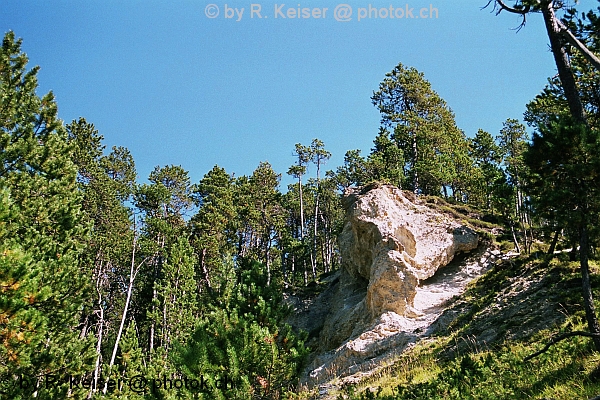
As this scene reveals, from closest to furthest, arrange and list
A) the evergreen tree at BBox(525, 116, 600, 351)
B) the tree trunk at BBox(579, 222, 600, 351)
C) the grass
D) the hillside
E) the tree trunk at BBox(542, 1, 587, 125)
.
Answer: the grass < the hillside < the evergreen tree at BBox(525, 116, 600, 351) < the tree trunk at BBox(579, 222, 600, 351) < the tree trunk at BBox(542, 1, 587, 125)

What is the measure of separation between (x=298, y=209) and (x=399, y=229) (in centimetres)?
2078

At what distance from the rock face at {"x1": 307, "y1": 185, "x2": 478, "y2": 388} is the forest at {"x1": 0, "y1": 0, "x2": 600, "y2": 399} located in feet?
10.6

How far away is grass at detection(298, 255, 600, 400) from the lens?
6277 millimetres

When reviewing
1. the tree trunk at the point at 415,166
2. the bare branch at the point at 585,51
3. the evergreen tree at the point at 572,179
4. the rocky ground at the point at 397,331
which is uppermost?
the tree trunk at the point at 415,166

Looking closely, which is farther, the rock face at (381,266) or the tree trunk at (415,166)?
the tree trunk at (415,166)

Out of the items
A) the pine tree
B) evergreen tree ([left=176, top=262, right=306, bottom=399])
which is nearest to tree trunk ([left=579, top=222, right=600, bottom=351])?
evergreen tree ([left=176, top=262, right=306, bottom=399])

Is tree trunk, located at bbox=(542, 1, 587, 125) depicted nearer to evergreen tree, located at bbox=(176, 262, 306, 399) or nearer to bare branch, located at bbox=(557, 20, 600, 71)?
bare branch, located at bbox=(557, 20, 600, 71)

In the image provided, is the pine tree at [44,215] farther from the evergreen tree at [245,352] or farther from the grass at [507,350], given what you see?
the grass at [507,350]

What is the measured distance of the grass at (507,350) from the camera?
6277 millimetres

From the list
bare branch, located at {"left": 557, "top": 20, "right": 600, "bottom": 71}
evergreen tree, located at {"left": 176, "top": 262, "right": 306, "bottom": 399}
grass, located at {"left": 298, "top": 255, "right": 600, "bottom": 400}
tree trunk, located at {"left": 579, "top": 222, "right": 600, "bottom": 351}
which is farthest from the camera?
evergreen tree, located at {"left": 176, "top": 262, "right": 306, "bottom": 399}

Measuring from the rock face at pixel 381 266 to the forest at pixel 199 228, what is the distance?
10.6ft

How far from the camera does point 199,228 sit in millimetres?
27844

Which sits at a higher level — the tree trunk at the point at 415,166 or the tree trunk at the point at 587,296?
the tree trunk at the point at 415,166

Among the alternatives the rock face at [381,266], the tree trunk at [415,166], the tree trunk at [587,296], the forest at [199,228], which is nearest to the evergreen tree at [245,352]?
the forest at [199,228]
